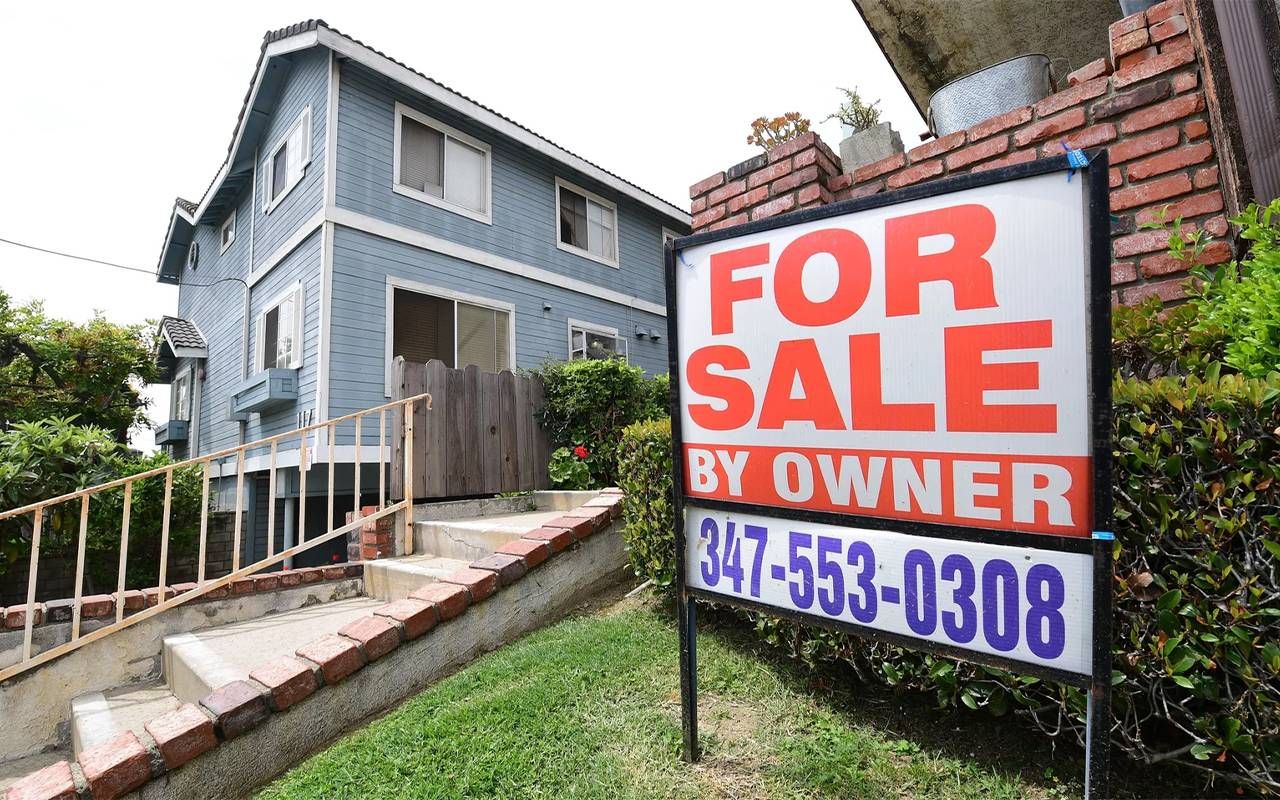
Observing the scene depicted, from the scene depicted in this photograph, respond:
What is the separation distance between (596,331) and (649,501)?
26.9ft

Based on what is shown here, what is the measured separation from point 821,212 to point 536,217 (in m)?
9.30

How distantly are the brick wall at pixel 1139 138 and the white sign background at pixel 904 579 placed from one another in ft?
5.75

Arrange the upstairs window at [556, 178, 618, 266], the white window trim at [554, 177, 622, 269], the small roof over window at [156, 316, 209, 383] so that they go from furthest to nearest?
the small roof over window at [156, 316, 209, 383] < the upstairs window at [556, 178, 618, 266] < the white window trim at [554, 177, 622, 269]

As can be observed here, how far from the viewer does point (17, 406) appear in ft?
38.9

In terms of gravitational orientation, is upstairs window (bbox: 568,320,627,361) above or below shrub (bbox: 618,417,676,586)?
above

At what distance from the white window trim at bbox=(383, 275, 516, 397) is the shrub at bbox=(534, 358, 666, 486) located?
7.08ft

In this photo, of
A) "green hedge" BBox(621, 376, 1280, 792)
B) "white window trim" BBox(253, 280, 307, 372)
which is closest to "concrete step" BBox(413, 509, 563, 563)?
"green hedge" BBox(621, 376, 1280, 792)

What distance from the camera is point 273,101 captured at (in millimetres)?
9648

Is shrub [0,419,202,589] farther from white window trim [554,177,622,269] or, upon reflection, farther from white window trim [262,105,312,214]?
white window trim [554,177,622,269]

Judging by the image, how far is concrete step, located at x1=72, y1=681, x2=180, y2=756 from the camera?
3.05 metres

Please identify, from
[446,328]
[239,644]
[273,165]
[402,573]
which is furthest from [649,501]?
[273,165]

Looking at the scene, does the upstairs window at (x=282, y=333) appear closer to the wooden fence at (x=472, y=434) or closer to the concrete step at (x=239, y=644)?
the wooden fence at (x=472, y=434)

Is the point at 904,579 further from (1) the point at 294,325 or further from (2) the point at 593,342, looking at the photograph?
(2) the point at 593,342

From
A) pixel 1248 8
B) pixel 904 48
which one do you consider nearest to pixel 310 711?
pixel 1248 8
